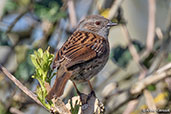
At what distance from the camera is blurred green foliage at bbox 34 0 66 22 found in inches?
152

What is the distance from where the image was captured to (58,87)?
226cm

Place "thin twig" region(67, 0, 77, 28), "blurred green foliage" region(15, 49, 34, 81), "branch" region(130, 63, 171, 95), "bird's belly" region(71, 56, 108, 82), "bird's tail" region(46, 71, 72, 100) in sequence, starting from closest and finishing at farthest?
"bird's tail" region(46, 71, 72, 100) < "bird's belly" region(71, 56, 108, 82) < "branch" region(130, 63, 171, 95) < "blurred green foliage" region(15, 49, 34, 81) < "thin twig" region(67, 0, 77, 28)

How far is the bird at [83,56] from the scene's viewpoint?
2.65m

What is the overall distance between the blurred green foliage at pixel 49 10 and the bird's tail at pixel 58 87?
135 cm

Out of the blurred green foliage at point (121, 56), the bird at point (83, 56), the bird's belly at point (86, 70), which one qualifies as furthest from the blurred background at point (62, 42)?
the bird's belly at point (86, 70)

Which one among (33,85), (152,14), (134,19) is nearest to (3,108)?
(33,85)

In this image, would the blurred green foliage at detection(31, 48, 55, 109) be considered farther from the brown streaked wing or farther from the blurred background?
the blurred background

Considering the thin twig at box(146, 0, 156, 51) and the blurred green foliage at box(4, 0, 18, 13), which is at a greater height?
the blurred green foliage at box(4, 0, 18, 13)

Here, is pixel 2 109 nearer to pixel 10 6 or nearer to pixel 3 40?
pixel 3 40

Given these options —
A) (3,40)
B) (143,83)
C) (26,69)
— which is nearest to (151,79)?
(143,83)

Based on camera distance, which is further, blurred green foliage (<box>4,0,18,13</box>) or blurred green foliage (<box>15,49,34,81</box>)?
blurred green foliage (<box>4,0,18,13</box>)

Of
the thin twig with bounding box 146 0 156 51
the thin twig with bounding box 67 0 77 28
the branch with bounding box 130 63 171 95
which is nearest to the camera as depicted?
the branch with bounding box 130 63 171 95

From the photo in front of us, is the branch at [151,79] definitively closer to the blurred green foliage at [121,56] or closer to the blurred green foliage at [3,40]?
the blurred green foliage at [121,56]

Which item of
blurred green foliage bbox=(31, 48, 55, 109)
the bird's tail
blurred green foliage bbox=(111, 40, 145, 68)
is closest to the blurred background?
blurred green foliage bbox=(111, 40, 145, 68)
